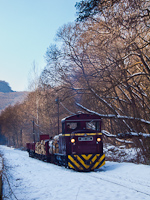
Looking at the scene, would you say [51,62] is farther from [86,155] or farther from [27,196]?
[27,196]

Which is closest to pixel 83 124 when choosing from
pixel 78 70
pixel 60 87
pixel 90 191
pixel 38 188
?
pixel 38 188

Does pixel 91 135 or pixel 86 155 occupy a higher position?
pixel 91 135

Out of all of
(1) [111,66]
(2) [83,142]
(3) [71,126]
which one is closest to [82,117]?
(3) [71,126]

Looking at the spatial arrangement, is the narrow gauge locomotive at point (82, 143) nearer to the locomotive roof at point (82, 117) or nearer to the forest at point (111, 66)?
the locomotive roof at point (82, 117)

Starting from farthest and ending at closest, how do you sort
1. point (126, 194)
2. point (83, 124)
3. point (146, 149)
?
1. point (146, 149)
2. point (83, 124)
3. point (126, 194)

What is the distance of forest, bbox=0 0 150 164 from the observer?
11375mm

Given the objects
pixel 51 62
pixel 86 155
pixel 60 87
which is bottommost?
pixel 86 155

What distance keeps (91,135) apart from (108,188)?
584 cm

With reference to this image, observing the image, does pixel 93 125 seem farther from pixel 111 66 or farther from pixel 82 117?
pixel 111 66

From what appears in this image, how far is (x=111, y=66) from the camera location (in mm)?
17219

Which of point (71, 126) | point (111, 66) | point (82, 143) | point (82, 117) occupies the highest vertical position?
point (111, 66)

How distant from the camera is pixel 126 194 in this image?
7434mm

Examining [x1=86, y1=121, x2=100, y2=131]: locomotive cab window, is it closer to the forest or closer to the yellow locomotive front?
the yellow locomotive front

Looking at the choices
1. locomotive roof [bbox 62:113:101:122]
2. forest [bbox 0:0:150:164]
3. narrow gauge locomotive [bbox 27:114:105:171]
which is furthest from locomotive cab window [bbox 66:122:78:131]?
forest [bbox 0:0:150:164]
